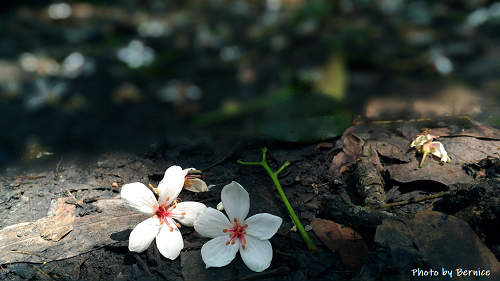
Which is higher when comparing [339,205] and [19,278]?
[339,205]

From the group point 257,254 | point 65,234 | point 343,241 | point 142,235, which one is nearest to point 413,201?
point 343,241

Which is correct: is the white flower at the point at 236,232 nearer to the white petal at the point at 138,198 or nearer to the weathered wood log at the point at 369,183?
the white petal at the point at 138,198

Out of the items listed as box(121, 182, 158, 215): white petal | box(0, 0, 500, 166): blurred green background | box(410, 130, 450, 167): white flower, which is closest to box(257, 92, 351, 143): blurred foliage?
box(0, 0, 500, 166): blurred green background

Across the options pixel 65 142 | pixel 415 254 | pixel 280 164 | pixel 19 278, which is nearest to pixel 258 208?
pixel 280 164

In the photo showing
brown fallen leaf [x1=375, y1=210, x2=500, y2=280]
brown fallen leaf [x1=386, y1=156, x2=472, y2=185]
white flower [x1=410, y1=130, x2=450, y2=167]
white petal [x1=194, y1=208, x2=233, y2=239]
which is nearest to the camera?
brown fallen leaf [x1=375, y1=210, x2=500, y2=280]

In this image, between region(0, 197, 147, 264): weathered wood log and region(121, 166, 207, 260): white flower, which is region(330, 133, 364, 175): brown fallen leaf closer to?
region(121, 166, 207, 260): white flower

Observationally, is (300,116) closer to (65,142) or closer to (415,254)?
(415,254)

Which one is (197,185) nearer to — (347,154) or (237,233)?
(237,233)
